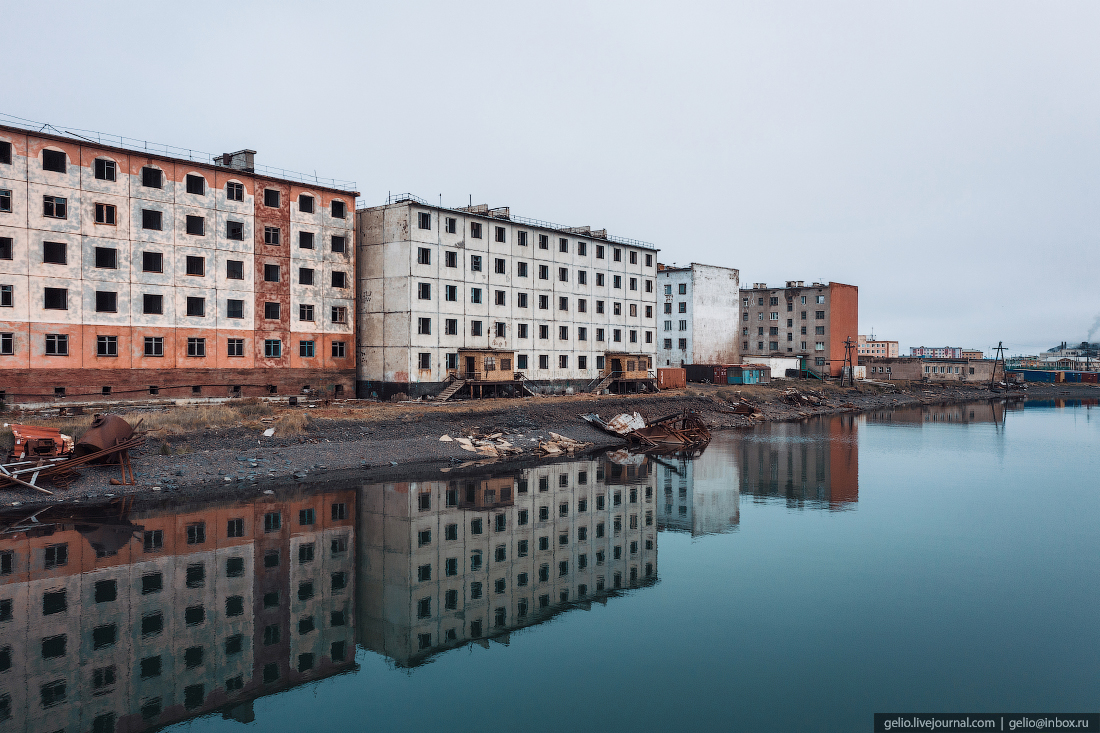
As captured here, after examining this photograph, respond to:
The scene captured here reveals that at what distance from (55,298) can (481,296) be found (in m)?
29.7

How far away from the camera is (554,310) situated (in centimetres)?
6372

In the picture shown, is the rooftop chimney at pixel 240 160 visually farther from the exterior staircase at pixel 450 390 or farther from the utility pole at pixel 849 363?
the utility pole at pixel 849 363

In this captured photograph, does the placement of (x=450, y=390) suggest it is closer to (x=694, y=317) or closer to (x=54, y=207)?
(x=54, y=207)

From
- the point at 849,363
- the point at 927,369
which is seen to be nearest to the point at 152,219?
the point at 849,363

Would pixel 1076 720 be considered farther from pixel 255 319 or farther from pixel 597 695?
pixel 255 319

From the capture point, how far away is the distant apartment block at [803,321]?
115 meters

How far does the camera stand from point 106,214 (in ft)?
137

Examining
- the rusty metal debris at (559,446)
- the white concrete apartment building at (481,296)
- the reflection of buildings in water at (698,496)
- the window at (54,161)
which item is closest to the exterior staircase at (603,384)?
the white concrete apartment building at (481,296)

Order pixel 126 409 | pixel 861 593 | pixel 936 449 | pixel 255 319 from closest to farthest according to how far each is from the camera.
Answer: pixel 861 593, pixel 126 409, pixel 255 319, pixel 936 449

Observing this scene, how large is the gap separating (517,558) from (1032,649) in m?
14.8

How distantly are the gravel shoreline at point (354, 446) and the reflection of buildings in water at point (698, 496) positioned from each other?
26.1 ft

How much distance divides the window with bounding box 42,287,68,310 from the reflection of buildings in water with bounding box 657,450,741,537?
37.7 m

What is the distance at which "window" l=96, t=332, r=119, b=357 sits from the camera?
41625 mm

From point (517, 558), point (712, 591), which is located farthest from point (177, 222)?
point (712, 591)
